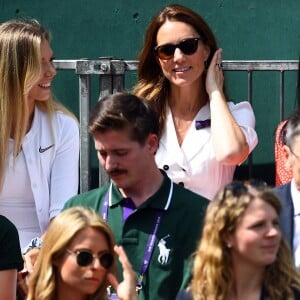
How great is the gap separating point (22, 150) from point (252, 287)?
184 centimetres

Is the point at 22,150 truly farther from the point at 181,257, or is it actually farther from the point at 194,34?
the point at 181,257

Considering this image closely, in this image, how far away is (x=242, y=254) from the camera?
421cm

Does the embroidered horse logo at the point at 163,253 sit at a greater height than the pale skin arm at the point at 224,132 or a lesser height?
lesser

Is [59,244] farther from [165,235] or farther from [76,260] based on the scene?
[165,235]

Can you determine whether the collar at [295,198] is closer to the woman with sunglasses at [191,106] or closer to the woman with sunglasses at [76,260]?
the woman with sunglasses at [191,106]

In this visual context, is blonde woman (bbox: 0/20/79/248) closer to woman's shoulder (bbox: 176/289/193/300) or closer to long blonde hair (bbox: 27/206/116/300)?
long blonde hair (bbox: 27/206/116/300)

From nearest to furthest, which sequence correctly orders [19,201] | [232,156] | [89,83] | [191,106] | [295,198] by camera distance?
[295,198], [232,156], [19,201], [191,106], [89,83]

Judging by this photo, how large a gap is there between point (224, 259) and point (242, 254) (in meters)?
0.07

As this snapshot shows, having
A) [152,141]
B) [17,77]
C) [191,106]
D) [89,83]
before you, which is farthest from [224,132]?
[89,83]

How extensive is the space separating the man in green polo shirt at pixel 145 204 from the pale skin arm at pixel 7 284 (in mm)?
546

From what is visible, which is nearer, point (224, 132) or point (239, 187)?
point (239, 187)

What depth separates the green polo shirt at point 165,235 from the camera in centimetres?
448

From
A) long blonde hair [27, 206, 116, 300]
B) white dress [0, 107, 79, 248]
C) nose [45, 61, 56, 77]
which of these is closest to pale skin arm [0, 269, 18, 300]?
long blonde hair [27, 206, 116, 300]

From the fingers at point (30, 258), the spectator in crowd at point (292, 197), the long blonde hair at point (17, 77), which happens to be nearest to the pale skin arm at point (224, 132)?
the spectator in crowd at point (292, 197)
